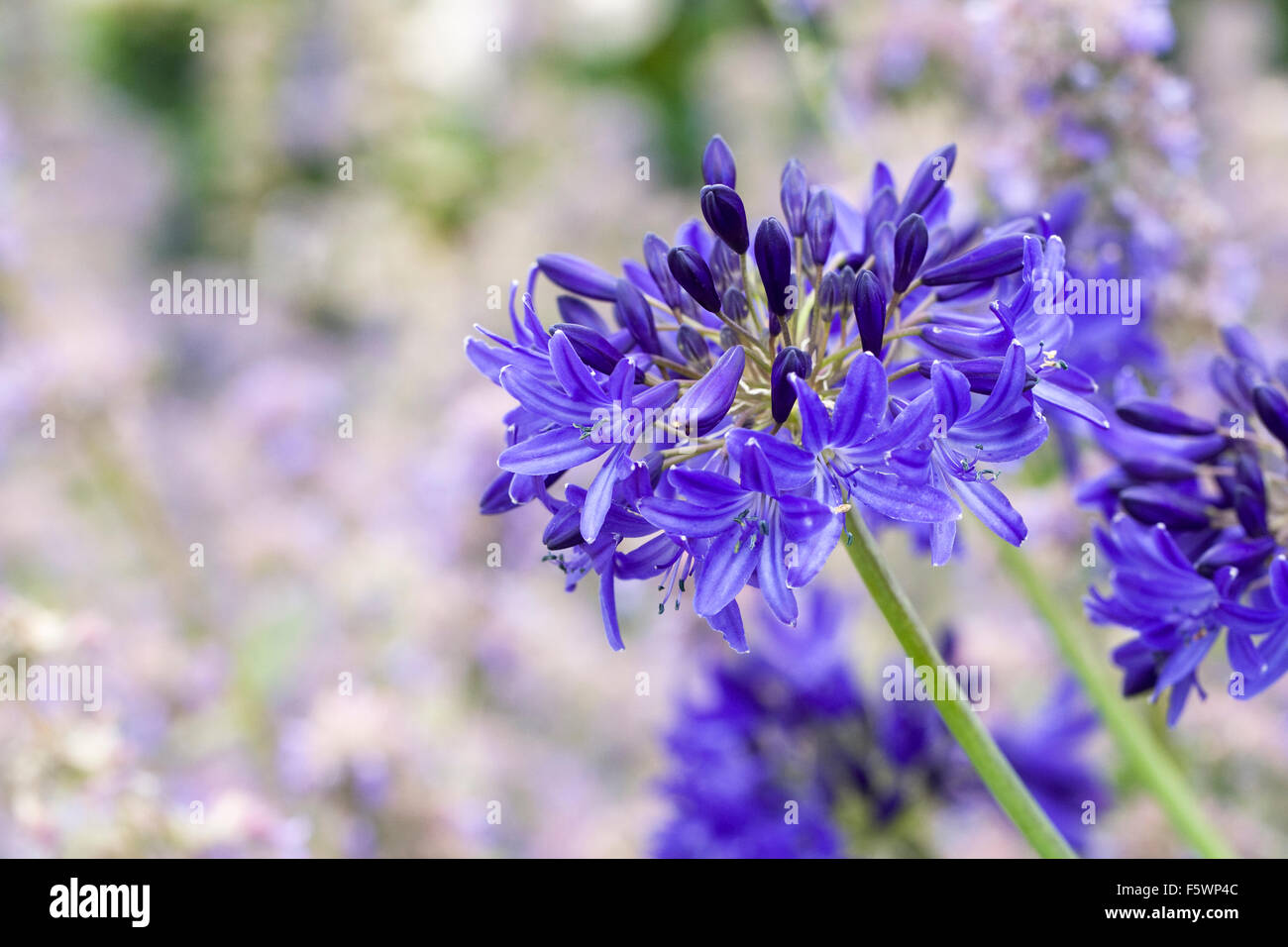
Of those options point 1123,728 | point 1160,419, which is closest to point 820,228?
point 1160,419

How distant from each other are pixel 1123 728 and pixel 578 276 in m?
1.06

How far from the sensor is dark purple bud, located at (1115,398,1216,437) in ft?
4.68

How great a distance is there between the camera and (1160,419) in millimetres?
1434

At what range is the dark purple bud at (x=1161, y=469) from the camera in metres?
1.41

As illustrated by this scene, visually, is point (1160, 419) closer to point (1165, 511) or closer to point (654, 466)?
point (1165, 511)

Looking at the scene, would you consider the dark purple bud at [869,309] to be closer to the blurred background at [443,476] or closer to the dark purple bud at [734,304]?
the dark purple bud at [734,304]

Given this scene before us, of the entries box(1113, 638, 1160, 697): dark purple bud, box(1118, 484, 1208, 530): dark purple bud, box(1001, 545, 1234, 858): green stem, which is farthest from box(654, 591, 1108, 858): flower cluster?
box(1118, 484, 1208, 530): dark purple bud

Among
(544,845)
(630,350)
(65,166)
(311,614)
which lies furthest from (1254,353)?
(65,166)

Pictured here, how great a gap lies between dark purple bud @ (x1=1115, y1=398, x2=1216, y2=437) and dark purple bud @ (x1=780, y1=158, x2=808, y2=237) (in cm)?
49

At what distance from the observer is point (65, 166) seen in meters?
6.08

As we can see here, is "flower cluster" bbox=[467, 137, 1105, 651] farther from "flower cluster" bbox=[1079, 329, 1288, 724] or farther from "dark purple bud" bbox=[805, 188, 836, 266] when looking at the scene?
"flower cluster" bbox=[1079, 329, 1288, 724]

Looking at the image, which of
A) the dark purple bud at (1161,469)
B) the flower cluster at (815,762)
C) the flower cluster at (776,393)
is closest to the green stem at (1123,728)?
the flower cluster at (815,762)
